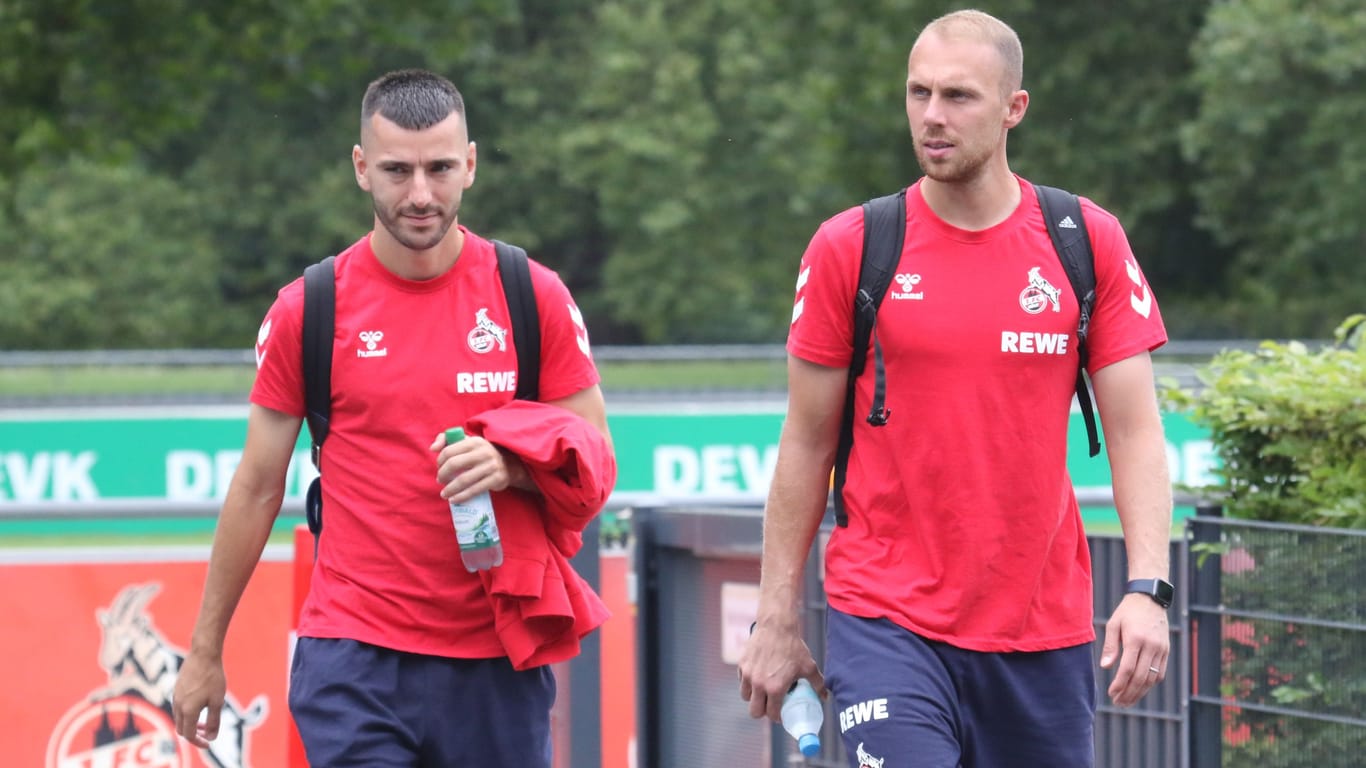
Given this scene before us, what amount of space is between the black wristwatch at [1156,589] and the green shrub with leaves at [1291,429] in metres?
1.65

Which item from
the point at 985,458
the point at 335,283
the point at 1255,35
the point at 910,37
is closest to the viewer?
the point at 985,458

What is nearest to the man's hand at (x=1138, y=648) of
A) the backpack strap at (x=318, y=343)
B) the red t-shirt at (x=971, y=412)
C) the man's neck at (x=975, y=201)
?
the red t-shirt at (x=971, y=412)

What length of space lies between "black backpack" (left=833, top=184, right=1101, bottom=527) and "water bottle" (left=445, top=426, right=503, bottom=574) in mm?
756

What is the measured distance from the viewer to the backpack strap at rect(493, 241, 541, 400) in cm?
455

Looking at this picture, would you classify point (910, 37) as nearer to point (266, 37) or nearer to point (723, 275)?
point (723, 275)

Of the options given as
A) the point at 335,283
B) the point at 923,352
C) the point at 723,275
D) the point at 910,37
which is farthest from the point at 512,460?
the point at 723,275

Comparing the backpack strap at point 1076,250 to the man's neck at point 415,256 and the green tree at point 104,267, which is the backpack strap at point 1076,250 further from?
the green tree at point 104,267

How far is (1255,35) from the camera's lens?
32438mm

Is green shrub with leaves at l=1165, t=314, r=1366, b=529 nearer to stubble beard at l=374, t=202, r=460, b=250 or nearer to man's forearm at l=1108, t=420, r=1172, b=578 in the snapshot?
man's forearm at l=1108, t=420, r=1172, b=578

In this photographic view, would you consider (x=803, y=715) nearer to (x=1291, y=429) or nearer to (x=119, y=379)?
(x=1291, y=429)

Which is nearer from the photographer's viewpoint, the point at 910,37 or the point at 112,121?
the point at 112,121

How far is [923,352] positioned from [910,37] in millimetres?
33843

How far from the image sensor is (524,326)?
15.0 ft

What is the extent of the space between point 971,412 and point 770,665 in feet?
2.37
